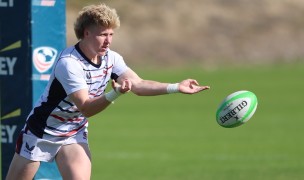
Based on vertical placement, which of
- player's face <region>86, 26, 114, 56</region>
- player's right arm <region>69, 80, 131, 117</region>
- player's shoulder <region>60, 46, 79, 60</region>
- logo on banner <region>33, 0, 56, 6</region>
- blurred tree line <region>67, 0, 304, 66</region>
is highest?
logo on banner <region>33, 0, 56, 6</region>

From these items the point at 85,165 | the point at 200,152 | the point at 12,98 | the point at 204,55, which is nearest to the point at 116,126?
the point at 200,152

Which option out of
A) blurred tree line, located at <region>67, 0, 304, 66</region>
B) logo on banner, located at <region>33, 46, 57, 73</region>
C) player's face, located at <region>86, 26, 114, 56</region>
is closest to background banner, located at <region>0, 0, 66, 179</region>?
logo on banner, located at <region>33, 46, 57, 73</region>

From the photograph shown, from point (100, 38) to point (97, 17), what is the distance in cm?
21

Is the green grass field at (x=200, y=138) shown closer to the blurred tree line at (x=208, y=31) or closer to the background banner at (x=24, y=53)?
the background banner at (x=24, y=53)

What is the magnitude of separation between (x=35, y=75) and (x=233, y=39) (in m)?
37.7

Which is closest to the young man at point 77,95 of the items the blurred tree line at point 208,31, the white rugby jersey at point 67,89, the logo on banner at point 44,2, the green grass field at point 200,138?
the white rugby jersey at point 67,89

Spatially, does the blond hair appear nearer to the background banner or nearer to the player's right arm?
the player's right arm

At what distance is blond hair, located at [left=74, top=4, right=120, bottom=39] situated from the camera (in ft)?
31.2

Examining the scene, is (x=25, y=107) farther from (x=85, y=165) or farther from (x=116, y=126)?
(x=116, y=126)

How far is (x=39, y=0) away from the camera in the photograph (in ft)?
36.6

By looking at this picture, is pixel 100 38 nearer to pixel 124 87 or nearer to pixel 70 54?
pixel 70 54

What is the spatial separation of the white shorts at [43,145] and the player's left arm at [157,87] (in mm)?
748

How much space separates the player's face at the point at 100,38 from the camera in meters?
9.51

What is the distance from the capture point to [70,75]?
9.45 m
